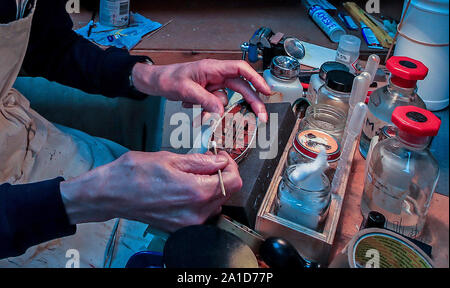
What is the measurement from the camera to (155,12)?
1668 millimetres

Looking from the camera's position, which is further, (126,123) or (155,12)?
(155,12)

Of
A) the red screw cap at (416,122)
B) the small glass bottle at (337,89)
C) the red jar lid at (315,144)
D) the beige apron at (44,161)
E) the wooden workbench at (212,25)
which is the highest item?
the red screw cap at (416,122)

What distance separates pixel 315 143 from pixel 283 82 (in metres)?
0.27

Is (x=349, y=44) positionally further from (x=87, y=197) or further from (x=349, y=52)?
(x=87, y=197)

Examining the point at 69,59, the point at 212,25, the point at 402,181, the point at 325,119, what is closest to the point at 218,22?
the point at 212,25

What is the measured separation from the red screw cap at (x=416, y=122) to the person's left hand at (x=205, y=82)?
12.0 inches

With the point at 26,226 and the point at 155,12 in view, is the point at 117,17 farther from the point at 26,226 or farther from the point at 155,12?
the point at 26,226

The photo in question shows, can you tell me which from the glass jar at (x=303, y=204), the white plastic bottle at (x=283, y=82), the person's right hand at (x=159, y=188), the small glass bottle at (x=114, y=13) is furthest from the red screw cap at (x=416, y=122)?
the small glass bottle at (x=114, y=13)

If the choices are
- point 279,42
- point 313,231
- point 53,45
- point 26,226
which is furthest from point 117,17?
point 313,231

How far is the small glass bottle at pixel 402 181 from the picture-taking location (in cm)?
58

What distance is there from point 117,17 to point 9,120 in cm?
71

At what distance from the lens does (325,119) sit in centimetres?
80

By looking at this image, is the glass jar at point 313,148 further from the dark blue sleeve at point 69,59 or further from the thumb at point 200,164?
the dark blue sleeve at point 69,59

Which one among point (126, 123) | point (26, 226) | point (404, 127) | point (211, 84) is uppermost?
point (404, 127)
